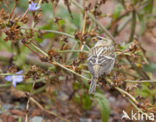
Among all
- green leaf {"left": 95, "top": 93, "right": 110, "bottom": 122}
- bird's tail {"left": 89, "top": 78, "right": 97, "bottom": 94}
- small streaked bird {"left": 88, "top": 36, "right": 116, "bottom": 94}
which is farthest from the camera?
green leaf {"left": 95, "top": 93, "right": 110, "bottom": 122}

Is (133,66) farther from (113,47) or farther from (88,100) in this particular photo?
(88,100)

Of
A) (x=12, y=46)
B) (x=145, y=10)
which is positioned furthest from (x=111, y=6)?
(x=12, y=46)

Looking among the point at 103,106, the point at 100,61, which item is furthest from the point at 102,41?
the point at 103,106

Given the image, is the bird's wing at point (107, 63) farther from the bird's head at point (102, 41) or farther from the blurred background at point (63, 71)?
the bird's head at point (102, 41)

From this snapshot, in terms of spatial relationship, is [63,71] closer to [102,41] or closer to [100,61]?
[100,61]

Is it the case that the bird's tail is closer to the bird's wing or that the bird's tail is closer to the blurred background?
the blurred background

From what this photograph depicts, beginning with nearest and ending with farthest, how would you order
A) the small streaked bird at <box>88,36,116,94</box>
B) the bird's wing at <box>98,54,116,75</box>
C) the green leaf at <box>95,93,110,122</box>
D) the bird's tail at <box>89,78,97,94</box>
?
the bird's tail at <box>89,78,97,94</box>
the small streaked bird at <box>88,36,116,94</box>
the bird's wing at <box>98,54,116,75</box>
the green leaf at <box>95,93,110,122</box>

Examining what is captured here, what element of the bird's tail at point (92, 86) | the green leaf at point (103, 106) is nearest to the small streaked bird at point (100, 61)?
the bird's tail at point (92, 86)

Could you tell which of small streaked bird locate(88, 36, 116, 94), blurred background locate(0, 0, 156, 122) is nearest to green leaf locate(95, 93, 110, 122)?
blurred background locate(0, 0, 156, 122)
